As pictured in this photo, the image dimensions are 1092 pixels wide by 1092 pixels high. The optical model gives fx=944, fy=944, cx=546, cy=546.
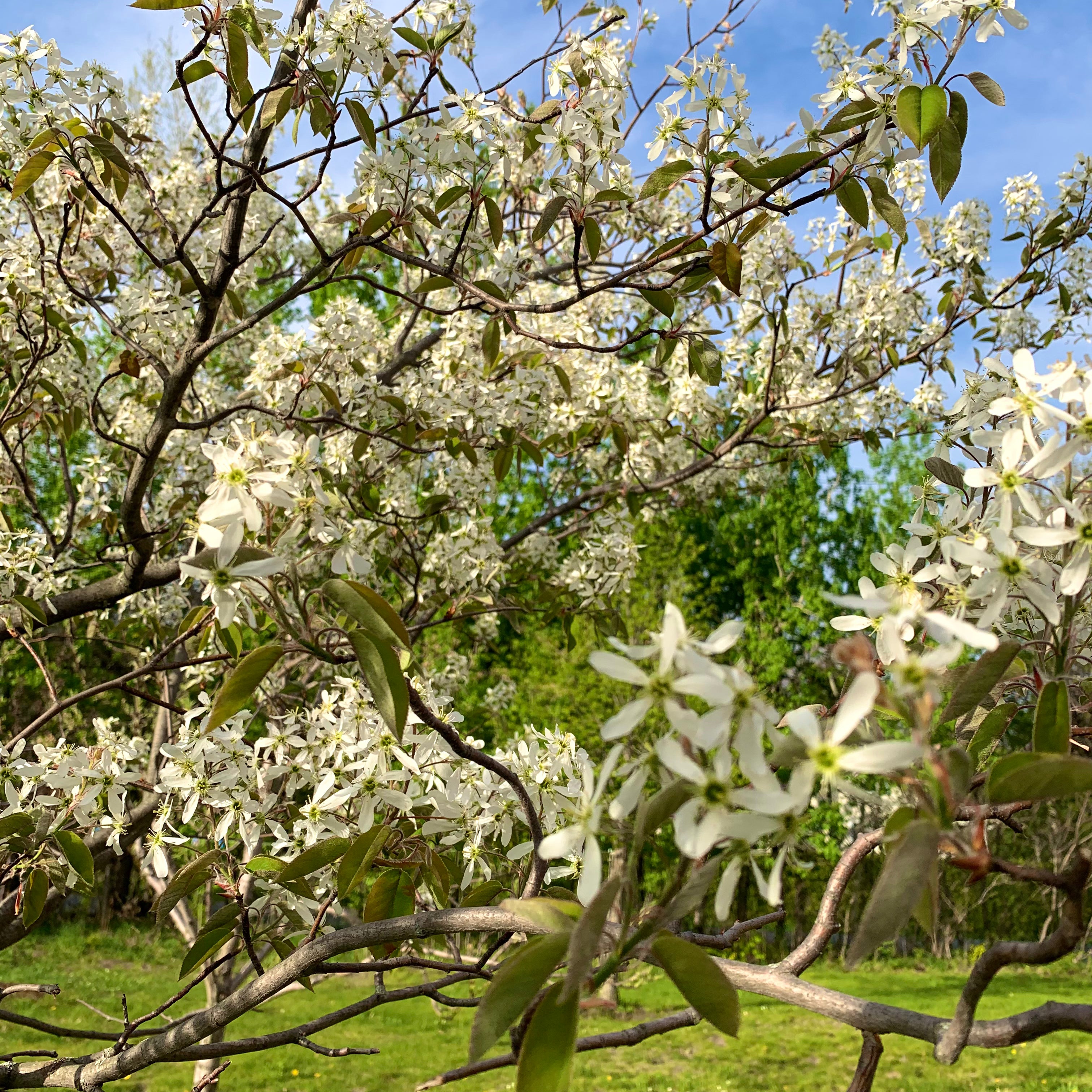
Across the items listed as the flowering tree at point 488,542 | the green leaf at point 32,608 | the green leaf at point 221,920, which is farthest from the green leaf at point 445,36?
the green leaf at point 221,920

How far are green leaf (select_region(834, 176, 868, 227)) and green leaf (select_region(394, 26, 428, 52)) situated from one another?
1059mm

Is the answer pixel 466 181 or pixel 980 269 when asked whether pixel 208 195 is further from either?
pixel 980 269

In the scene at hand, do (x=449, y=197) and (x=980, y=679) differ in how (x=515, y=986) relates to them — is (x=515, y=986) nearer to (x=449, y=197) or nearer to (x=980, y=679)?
(x=980, y=679)

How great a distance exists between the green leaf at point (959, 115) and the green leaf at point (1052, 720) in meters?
0.84

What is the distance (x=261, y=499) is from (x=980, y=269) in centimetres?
405

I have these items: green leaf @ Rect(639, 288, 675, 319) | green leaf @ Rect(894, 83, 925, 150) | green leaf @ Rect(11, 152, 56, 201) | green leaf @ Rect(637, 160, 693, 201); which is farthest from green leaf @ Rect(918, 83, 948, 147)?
green leaf @ Rect(11, 152, 56, 201)

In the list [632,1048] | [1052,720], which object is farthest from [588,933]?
[632,1048]

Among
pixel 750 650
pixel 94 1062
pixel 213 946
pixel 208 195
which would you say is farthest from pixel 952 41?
pixel 750 650

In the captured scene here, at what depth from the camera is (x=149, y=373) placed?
4.43m

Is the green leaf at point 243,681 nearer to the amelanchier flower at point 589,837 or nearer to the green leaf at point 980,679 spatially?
the amelanchier flower at point 589,837

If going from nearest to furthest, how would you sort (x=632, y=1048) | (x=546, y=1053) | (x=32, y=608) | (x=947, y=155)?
1. (x=546, y=1053)
2. (x=947, y=155)
3. (x=32, y=608)
4. (x=632, y=1048)

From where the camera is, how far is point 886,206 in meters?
1.46

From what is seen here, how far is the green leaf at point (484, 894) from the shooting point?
4.09ft

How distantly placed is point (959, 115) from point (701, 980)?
1153 millimetres
